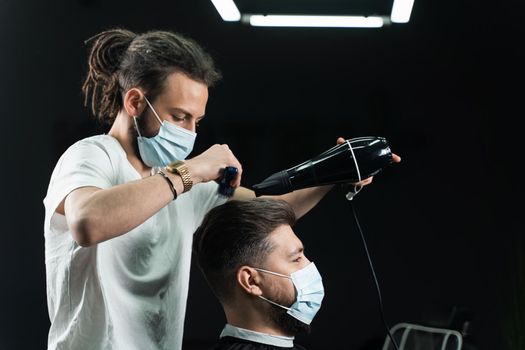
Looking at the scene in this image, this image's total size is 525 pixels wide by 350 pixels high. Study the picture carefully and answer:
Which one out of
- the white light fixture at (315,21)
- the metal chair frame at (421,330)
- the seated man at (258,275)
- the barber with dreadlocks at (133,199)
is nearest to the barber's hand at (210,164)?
the barber with dreadlocks at (133,199)

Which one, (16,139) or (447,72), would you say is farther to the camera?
(16,139)

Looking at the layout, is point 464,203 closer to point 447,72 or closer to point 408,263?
point 408,263

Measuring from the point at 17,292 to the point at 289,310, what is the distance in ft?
7.68

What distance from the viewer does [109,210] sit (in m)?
1.44

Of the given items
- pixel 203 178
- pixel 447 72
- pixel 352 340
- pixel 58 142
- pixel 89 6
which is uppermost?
pixel 89 6

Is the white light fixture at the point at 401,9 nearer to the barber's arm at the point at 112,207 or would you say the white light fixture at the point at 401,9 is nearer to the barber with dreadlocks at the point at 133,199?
the barber with dreadlocks at the point at 133,199

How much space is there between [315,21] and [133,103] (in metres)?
1.50

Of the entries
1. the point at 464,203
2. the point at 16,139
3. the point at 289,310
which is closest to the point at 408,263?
the point at 464,203

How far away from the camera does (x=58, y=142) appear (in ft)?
12.3

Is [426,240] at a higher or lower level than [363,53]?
lower

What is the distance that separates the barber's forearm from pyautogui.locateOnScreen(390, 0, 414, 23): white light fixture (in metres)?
1.62

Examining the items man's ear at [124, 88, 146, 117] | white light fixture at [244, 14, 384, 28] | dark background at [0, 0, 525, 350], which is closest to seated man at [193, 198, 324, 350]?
man's ear at [124, 88, 146, 117]

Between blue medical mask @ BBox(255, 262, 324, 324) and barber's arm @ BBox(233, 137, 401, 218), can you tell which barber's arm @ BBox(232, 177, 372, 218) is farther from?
blue medical mask @ BBox(255, 262, 324, 324)

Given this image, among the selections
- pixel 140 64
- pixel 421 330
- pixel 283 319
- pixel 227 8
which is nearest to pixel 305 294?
pixel 283 319
